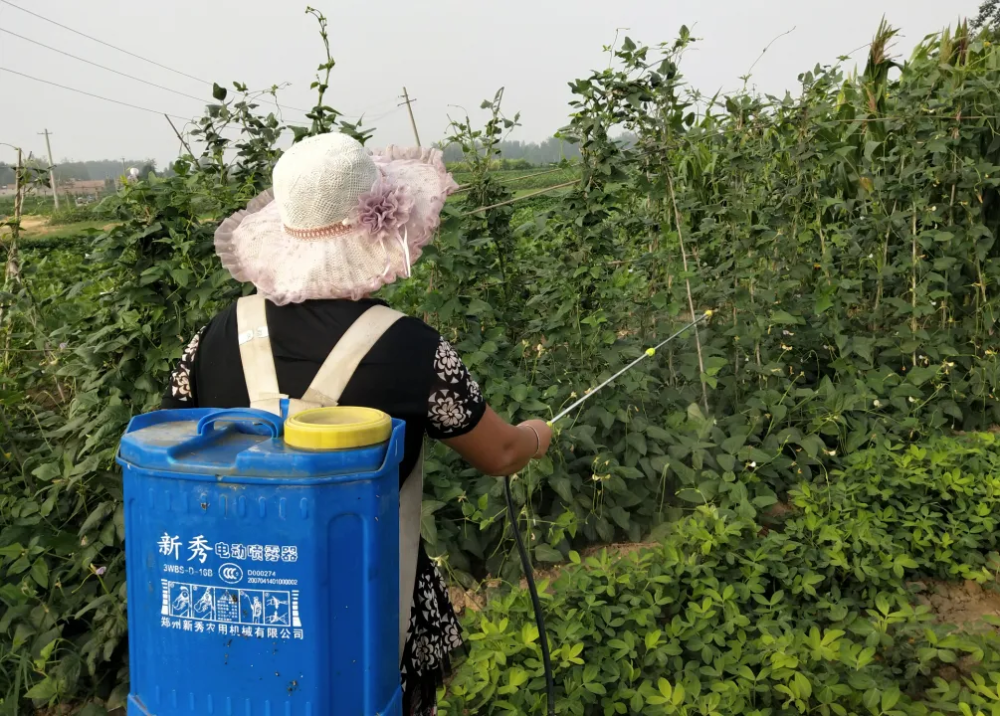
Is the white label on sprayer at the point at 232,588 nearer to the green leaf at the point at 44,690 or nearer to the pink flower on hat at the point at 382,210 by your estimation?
the pink flower on hat at the point at 382,210

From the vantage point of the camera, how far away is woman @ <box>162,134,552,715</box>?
1.39m

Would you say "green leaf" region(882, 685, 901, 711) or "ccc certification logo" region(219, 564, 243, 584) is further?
"green leaf" region(882, 685, 901, 711)

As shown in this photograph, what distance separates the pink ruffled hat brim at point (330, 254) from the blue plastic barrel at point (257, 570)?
35 cm

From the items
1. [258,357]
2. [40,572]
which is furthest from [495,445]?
[40,572]

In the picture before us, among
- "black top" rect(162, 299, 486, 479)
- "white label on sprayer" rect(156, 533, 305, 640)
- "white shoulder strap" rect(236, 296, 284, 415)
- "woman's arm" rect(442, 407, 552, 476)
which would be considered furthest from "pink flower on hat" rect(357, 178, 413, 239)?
"white label on sprayer" rect(156, 533, 305, 640)

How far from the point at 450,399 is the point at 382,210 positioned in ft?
1.18

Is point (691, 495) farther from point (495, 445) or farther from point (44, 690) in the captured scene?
point (44, 690)

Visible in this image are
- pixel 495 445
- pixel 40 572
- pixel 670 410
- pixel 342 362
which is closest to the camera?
pixel 342 362

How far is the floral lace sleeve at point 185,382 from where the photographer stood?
158cm

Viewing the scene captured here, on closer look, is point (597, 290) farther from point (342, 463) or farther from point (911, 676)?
point (342, 463)

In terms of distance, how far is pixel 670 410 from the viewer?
11.4 feet

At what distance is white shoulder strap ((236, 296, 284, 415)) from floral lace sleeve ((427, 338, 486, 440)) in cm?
27

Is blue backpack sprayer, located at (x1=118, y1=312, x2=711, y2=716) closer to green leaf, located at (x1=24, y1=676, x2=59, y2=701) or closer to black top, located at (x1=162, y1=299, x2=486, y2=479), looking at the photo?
black top, located at (x1=162, y1=299, x2=486, y2=479)

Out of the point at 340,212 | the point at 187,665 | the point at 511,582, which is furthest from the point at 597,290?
the point at 187,665
